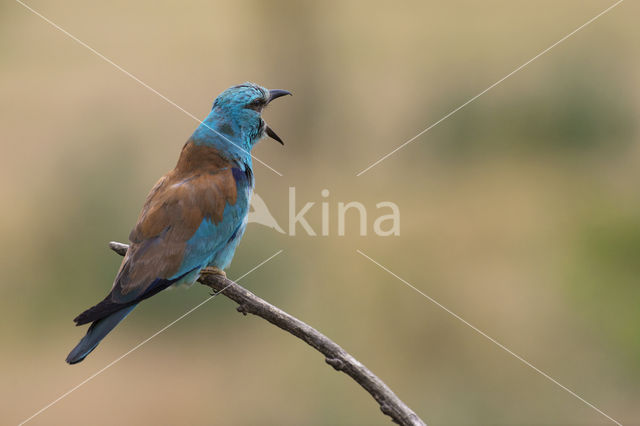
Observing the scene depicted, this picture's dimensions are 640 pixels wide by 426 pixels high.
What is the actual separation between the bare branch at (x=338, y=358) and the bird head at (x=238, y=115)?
681 millimetres

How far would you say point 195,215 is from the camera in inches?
75.4

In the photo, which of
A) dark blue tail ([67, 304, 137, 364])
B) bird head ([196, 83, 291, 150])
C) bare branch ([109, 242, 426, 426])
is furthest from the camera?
bird head ([196, 83, 291, 150])

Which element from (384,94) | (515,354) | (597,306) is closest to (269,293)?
(515,354)

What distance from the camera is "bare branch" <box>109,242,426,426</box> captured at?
52.5 inches

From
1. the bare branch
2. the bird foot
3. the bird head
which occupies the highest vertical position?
the bird head

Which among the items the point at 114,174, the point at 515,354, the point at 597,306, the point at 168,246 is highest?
the point at 168,246

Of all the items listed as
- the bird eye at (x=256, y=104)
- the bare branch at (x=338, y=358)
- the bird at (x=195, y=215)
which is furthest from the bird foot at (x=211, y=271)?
the bird eye at (x=256, y=104)

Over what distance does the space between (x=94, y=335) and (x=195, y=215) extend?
464 mm

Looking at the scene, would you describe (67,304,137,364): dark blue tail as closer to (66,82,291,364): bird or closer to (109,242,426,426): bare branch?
(66,82,291,364): bird

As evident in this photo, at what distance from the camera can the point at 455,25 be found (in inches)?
209

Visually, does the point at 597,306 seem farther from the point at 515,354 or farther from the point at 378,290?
the point at 378,290

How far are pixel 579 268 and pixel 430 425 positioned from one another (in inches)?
54.3

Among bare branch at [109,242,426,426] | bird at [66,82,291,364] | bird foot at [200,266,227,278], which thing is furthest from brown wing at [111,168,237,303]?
bare branch at [109,242,426,426]

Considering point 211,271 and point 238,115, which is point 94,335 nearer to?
point 211,271
